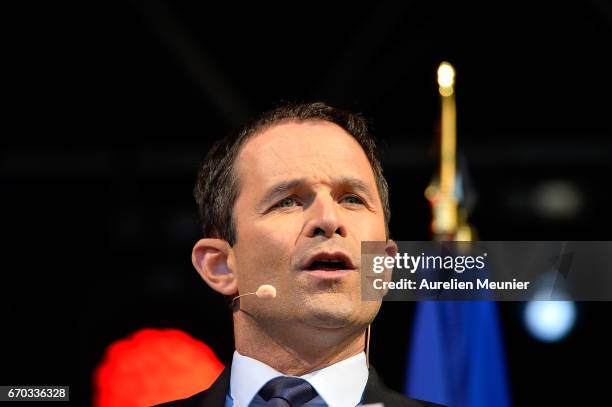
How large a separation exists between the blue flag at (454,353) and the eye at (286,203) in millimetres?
539

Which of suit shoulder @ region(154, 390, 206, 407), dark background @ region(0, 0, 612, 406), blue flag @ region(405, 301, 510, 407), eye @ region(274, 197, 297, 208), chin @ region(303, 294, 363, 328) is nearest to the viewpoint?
chin @ region(303, 294, 363, 328)

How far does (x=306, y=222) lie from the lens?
183 cm

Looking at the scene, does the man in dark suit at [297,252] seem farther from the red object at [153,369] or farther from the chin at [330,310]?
the red object at [153,369]

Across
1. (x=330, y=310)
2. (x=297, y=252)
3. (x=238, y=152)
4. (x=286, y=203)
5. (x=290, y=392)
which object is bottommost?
(x=290, y=392)

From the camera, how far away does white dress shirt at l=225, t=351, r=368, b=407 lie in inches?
72.2

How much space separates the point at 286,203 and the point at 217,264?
206 mm

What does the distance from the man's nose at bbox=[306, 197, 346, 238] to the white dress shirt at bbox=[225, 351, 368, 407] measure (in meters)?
0.25

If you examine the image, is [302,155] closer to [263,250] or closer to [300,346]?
[263,250]

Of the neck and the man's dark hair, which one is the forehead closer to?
the man's dark hair

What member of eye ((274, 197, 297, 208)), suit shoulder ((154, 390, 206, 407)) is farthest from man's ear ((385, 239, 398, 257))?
suit shoulder ((154, 390, 206, 407))

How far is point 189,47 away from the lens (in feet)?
9.47

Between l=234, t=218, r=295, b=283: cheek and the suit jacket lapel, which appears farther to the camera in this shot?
the suit jacket lapel

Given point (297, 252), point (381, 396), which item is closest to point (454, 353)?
point (381, 396)

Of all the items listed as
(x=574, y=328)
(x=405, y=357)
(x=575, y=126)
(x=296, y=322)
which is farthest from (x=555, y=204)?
(x=296, y=322)
